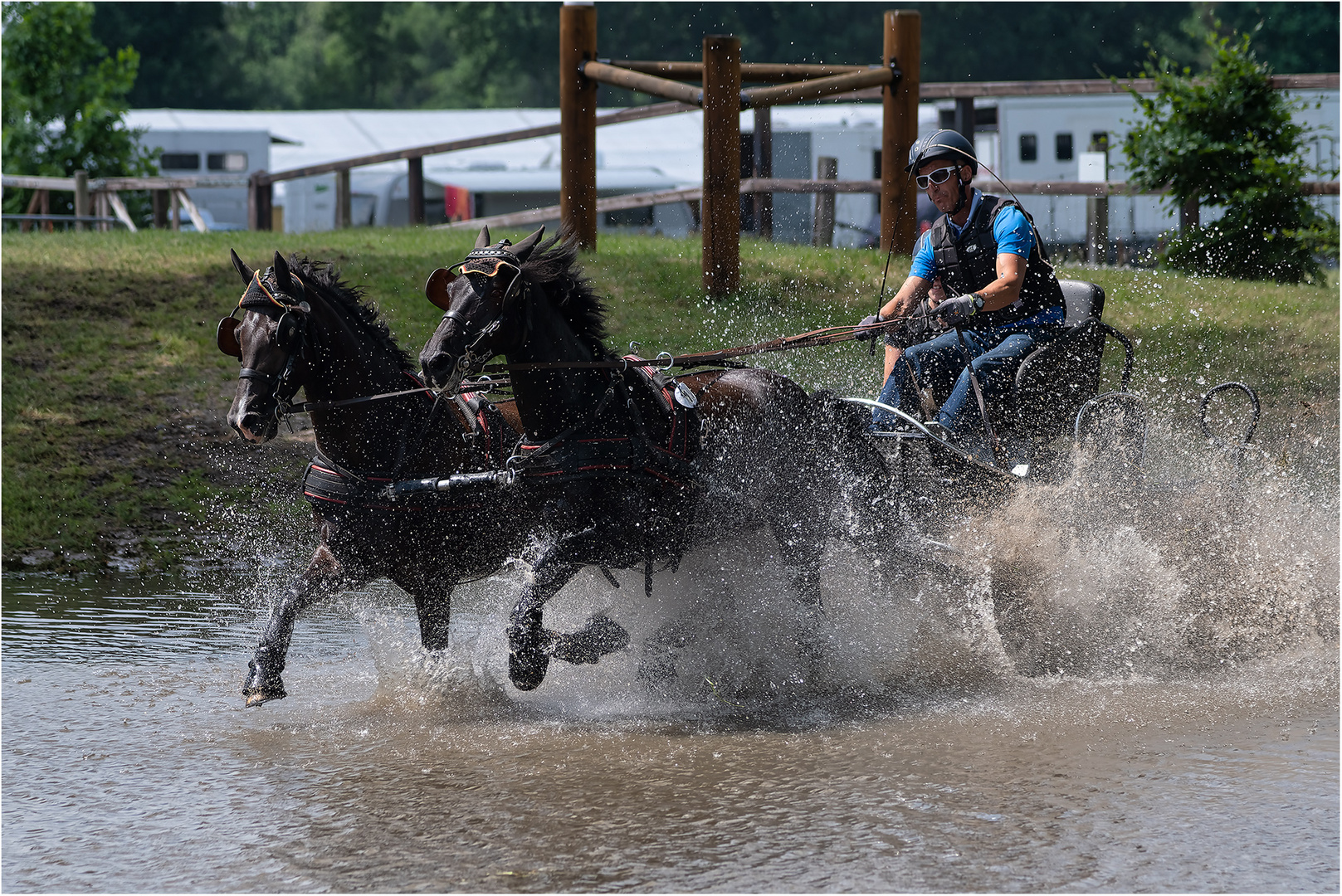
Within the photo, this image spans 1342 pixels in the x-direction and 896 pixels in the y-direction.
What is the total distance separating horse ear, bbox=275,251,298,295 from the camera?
5.30 metres

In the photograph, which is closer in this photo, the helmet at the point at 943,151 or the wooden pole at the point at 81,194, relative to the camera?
the helmet at the point at 943,151

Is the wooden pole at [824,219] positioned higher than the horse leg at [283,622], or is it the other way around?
the wooden pole at [824,219]

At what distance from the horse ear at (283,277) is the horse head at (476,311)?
500 mm

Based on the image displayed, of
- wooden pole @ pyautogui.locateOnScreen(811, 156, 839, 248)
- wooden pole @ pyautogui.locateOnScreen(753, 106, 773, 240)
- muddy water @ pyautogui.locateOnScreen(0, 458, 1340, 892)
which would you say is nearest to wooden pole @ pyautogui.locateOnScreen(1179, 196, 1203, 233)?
wooden pole @ pyautogui.locateOnScreen(811, 156, 839, 248)

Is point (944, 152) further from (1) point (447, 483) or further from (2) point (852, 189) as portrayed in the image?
(2) point (852, 189)

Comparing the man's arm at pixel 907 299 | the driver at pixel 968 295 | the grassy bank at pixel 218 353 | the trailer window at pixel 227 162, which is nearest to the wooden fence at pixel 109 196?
the grassy bank at pixel 218 353

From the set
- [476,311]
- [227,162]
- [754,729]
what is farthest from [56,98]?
[754,729]

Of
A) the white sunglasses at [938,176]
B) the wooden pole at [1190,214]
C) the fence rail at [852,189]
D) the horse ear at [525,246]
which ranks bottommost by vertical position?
the horse ear at [525,246]

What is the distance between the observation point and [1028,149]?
26.3m

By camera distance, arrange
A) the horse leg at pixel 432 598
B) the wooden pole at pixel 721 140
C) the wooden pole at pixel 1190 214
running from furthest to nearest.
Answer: the wooden pole at pixel 1190 214 → the wooden pole at pixel 721 140 → the horse leg at pixel 432 598

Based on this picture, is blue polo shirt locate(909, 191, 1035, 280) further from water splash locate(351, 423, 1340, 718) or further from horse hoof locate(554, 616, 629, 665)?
horse hoof locate(554, 616, 629, 665)

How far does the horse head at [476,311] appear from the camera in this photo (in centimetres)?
501

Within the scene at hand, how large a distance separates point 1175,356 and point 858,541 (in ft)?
18.3

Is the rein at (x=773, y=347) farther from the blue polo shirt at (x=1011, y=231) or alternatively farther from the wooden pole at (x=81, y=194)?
the wooden pole at (x=81, y=194)
